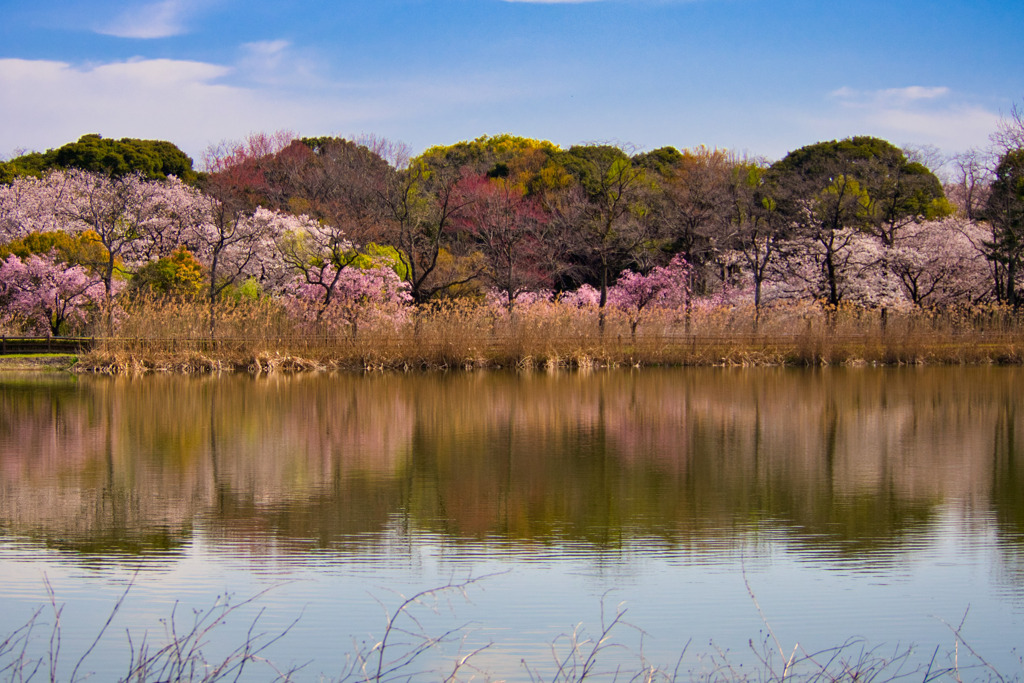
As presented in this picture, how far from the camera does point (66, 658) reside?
4.43 m

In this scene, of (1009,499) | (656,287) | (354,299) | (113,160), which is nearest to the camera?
(1009,499)

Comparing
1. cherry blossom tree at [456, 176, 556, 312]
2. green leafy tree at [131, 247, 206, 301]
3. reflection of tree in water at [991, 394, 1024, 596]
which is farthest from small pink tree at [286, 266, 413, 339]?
reflection of tree in water at [991, 394, 1024, 596]

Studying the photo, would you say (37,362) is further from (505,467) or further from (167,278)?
(505,467)

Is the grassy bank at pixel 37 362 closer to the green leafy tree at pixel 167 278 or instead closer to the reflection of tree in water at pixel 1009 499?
the green leafy tree at pixel 167 278

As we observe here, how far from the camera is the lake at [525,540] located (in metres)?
4.62

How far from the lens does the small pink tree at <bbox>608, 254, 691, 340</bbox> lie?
120 feet

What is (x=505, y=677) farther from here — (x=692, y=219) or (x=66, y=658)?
(x=692, y=219)

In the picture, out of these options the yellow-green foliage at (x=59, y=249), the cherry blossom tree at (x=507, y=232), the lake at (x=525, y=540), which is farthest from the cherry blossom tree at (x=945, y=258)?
the yellow-green foliage at (x=59, y=249)

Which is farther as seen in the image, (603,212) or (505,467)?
(603,212)

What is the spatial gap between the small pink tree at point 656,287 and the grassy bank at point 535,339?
26.0 feet

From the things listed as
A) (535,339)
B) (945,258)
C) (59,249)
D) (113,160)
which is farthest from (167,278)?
(945,258)

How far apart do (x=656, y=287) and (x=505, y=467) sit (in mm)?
28147

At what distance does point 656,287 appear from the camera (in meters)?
36.9

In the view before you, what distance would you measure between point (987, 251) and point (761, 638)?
A: 33.5 metres
